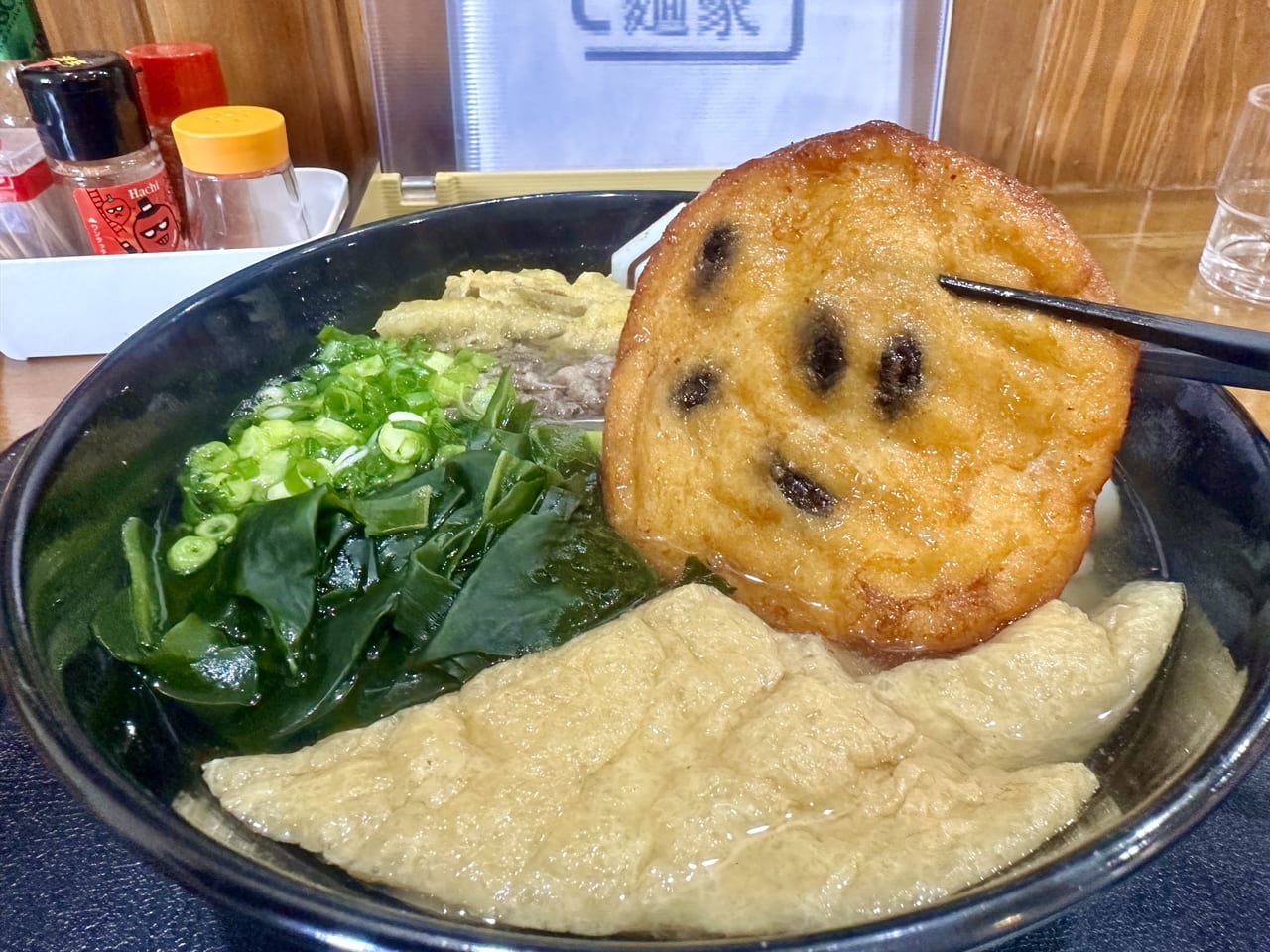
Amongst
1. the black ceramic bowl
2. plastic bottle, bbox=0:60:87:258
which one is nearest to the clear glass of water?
the black ceramic bowl

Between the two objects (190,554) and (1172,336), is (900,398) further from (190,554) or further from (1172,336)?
(190,554)

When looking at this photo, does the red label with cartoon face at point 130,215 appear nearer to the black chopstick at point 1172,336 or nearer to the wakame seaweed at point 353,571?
the wakame seaweed at point 353,571

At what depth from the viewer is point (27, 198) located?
7.01ft

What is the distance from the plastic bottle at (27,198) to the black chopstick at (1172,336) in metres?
2.15

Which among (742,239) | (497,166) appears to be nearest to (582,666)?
(742,239)

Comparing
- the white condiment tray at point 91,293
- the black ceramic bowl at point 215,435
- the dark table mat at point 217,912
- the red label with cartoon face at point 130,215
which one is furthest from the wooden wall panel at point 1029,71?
the dark table mat at point 217,912

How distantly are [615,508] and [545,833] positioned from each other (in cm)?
63

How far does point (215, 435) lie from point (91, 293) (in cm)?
78

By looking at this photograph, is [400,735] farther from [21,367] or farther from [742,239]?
[21,367]

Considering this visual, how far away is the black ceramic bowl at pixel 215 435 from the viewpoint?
77cm

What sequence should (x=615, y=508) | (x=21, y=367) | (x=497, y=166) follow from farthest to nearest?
(x=497, y=166), (x=21, y=367), (x=615, y=508)

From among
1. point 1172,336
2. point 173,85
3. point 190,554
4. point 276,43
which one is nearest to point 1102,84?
point 1172,336

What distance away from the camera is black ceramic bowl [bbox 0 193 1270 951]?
2.53 feet

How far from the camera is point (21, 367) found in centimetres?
221
